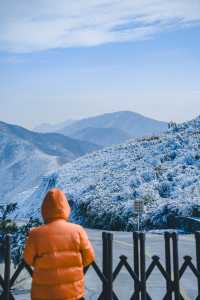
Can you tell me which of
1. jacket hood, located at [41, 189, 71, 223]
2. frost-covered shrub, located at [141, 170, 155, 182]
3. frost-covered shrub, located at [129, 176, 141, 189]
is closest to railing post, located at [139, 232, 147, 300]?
jacket hood, located at [41, 189, 71, 223]

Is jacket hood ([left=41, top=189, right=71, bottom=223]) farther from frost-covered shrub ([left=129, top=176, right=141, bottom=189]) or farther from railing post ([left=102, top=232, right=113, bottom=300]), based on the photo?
frost-covered shrub ([left=129, top=176, right=141, bottom=189])

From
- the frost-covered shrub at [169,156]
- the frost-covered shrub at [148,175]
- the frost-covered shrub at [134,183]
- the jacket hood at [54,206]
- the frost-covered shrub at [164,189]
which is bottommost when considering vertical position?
the jacket hood at [54,206]

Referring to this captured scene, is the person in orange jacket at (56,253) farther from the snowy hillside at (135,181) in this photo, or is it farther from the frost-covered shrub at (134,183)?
the frost-covered shrub at (134,183)

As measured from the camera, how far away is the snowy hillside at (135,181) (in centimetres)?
4781

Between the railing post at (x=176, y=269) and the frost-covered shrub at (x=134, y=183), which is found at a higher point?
the frost-covered shrub at (x=134, y=183)

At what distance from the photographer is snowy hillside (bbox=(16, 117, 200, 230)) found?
4781 cm

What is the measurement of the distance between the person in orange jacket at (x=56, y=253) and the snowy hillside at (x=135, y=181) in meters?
38.4

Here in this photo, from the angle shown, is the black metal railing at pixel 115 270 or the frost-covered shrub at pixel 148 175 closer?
the black metal railing at pixel 115 270

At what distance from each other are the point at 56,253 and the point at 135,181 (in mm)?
51683

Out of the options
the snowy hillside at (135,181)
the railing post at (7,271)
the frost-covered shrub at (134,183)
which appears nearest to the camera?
the railing post at (7,271)

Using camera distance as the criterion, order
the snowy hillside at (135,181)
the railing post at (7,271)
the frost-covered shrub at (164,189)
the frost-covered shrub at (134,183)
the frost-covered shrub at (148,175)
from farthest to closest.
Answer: the frost-covered shrub at (148,175) < the frost-covered shrub at (134,183) < the frost-covered shrub at (164,189) < the snowy hillside at (135,181) < the railing post at (7,271)

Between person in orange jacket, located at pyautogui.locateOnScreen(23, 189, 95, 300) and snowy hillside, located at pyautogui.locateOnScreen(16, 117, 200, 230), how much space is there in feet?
126

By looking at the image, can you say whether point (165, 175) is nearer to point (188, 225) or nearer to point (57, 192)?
point (188, 225)

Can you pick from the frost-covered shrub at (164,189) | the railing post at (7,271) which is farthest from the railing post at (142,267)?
the frost-covered shrub at (164,189)
